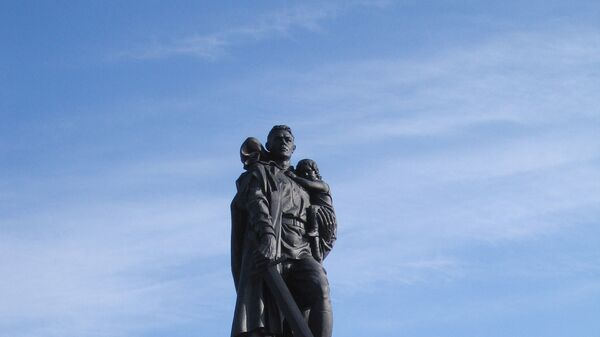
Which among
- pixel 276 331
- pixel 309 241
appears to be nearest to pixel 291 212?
pixel 309 241

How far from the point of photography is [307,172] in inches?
692

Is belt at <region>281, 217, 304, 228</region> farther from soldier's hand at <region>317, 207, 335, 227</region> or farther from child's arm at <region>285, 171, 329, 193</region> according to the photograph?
child's arm at <region>285, 171, 329, 193</region>

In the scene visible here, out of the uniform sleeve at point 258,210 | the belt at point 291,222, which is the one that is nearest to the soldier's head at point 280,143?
the uniform sleeve at point 258,210

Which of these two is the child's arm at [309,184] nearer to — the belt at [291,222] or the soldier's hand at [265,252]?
the belt at [291,222]

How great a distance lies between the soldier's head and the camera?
17297 mm

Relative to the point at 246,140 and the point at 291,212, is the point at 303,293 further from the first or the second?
the point at 246,140

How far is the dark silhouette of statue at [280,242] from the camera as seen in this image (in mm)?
15812

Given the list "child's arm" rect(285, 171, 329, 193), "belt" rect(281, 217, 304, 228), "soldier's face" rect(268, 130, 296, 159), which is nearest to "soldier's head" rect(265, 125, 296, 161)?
"soldier's face" rect(268, 130, 296, 159)

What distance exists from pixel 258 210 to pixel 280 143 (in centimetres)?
136

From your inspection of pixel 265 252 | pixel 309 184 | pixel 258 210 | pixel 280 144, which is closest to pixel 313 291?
pixel 265 252

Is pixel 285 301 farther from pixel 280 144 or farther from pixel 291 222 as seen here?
pixel 280 144

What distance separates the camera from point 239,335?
15727mm

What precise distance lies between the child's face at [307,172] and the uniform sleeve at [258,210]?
1.02 metres

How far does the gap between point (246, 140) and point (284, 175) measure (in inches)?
28.5
